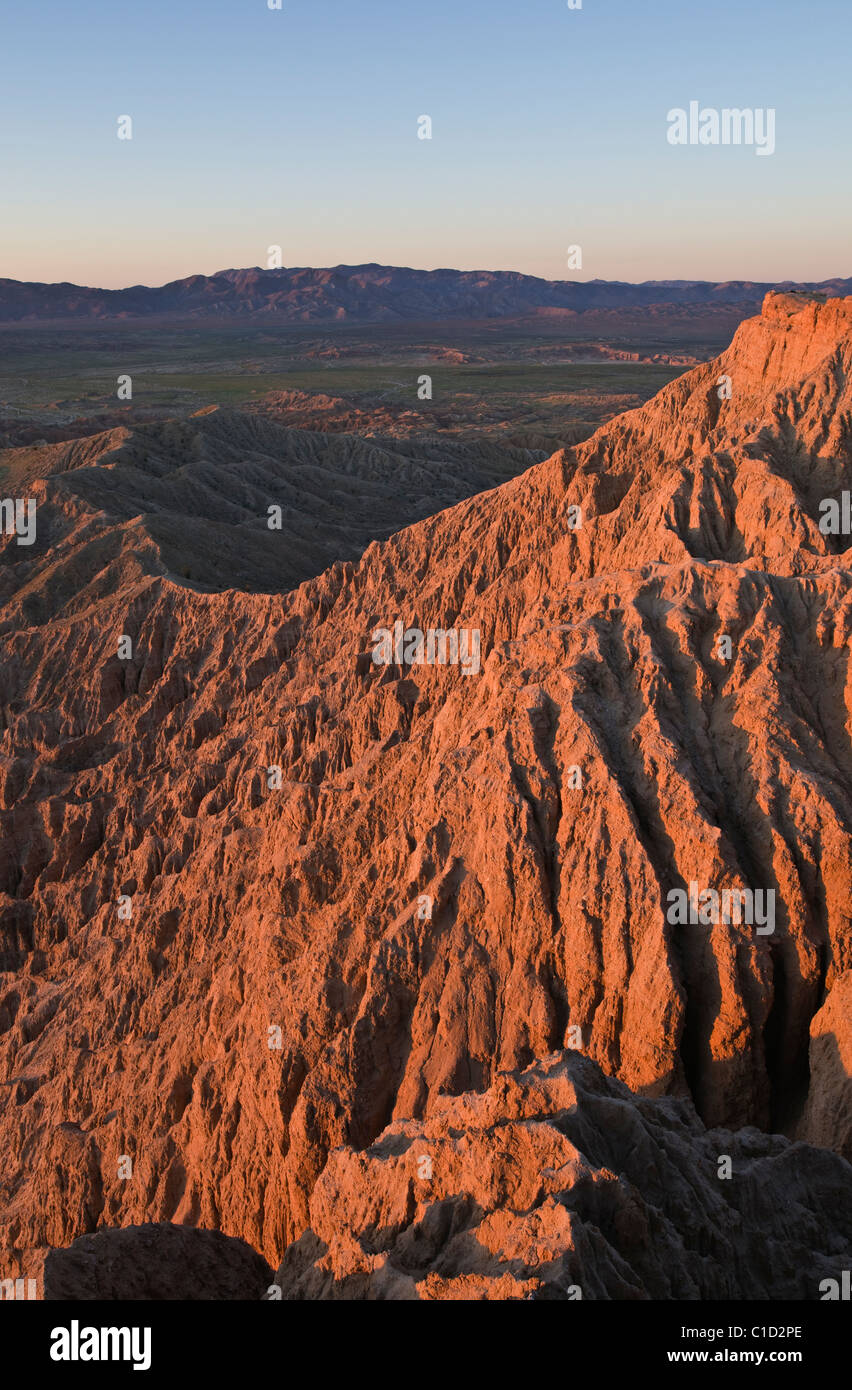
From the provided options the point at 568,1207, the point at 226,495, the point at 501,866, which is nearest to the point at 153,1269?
the point at 568,1207

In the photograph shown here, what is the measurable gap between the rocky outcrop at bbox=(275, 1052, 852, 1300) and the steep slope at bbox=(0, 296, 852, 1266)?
2.89 meters

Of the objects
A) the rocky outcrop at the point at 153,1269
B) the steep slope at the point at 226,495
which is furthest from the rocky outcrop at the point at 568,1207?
the steep slope at the point at 226,495

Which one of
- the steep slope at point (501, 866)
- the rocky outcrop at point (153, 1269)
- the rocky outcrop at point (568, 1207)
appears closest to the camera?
the rocky outcrop at point (568, 1207)

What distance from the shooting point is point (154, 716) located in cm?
4069

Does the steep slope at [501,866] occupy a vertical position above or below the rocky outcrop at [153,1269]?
above

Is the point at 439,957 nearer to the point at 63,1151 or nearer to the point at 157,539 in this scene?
the point at 63,1151

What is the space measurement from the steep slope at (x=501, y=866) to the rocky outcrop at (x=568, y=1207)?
2.89 m

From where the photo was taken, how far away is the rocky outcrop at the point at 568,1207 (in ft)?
39.2

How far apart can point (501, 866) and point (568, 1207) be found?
7.64 m

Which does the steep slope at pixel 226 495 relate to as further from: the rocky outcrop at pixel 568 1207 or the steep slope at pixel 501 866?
the rocky outcrop at pixel 568 1207

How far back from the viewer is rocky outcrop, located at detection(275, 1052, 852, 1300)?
11953 mm

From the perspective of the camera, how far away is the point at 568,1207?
1220 cm

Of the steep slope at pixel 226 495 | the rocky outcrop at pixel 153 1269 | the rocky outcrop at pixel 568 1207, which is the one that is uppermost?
the steep slope at pixel 226 495

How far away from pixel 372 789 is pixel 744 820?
783 cm
